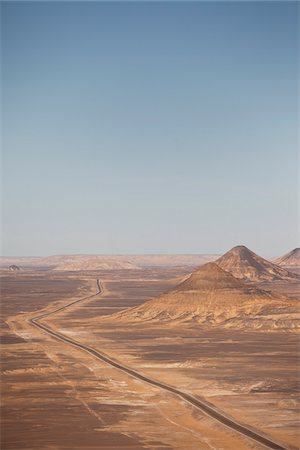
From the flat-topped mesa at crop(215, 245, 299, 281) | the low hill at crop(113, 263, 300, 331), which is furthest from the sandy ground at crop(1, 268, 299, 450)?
the flat-topped mesa at crop(215, 245, 299, 281)

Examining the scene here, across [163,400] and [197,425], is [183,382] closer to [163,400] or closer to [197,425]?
[163,400]

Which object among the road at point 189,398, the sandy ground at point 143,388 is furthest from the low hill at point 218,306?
the road at point 189,398

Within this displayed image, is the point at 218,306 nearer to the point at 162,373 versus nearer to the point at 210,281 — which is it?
the point at 210,281

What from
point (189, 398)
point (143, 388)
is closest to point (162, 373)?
point (143, 388)

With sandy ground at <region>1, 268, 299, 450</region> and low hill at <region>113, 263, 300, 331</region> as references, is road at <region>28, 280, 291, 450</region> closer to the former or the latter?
sandy ground at <region>1, 268, 299, 450</region>

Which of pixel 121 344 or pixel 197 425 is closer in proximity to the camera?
pixel 197 425

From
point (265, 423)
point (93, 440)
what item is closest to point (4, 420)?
point (93, 440)

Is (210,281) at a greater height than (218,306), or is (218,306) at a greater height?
(210,281)
